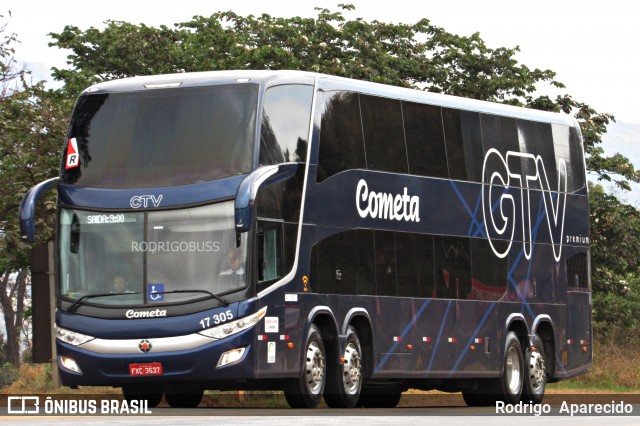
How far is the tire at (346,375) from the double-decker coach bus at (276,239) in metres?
0.03

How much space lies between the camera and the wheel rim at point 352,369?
22.3m

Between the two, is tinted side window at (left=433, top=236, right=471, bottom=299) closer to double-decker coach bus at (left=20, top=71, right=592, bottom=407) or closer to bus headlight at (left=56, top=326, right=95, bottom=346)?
double-decker coach bus at (left=20, top=71, right=592, bottom=407)

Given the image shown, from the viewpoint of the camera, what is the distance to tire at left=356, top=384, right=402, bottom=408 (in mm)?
26250

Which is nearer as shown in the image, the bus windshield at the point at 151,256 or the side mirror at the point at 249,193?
the side mirror at the point at 249,193

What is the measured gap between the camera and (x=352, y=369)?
22484 millimetres

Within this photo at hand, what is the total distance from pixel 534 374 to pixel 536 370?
0.29ft

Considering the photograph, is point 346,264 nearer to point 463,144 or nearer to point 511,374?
point 463,144

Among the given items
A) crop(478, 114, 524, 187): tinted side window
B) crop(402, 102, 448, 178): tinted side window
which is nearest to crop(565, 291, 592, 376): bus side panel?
crop(478, 114, 524, 187): tinted side window

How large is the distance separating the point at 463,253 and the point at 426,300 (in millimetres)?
1313

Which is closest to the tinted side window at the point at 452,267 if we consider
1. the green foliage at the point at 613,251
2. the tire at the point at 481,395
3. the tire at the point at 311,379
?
the tire at the point at 481,395

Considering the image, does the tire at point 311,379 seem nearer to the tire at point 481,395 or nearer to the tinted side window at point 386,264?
the tinted side window at point 386,264

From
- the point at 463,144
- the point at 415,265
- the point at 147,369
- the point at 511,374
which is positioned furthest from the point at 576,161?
the point at 147,369

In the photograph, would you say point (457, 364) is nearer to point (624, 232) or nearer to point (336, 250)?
point (336, 250)

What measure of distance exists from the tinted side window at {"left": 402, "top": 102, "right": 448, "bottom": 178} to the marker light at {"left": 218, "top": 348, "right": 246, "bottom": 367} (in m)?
5.40
